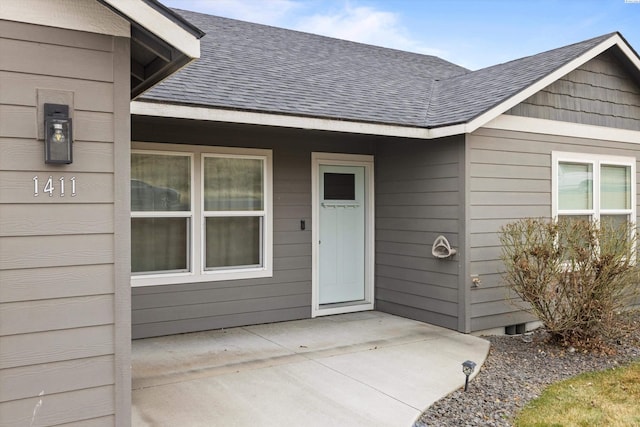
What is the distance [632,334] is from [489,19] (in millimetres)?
13914

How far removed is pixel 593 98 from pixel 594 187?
1.25 meters

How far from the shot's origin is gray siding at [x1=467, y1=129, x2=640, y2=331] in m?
6.18

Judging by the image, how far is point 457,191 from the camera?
6.16 m

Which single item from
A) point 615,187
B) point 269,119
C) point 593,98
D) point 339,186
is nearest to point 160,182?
point 269,119

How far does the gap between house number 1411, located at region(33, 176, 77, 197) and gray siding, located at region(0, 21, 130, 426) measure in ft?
0.05

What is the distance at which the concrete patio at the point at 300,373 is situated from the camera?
12.4ft

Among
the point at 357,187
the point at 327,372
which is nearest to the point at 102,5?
the point at 327,372

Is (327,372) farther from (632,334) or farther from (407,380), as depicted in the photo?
(632,334)

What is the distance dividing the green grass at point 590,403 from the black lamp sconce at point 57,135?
3.47 meters

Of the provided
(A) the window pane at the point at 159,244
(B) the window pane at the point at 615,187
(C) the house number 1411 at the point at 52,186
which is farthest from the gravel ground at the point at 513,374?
(A) the window pane at the point at 159,244

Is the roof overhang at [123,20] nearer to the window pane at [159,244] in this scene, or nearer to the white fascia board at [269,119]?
the white fascia board at [269,119]

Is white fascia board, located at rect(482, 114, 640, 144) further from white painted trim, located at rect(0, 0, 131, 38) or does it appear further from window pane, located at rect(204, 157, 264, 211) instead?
white painted trim, located at rect(0, 0, 131, 38)

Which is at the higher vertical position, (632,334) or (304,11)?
(304,11)

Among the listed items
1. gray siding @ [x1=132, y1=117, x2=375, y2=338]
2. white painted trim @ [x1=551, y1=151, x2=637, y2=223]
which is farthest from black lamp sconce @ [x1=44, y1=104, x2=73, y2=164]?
white painted trim @ [x1=551, y1=151, x2=637, y2=223]
